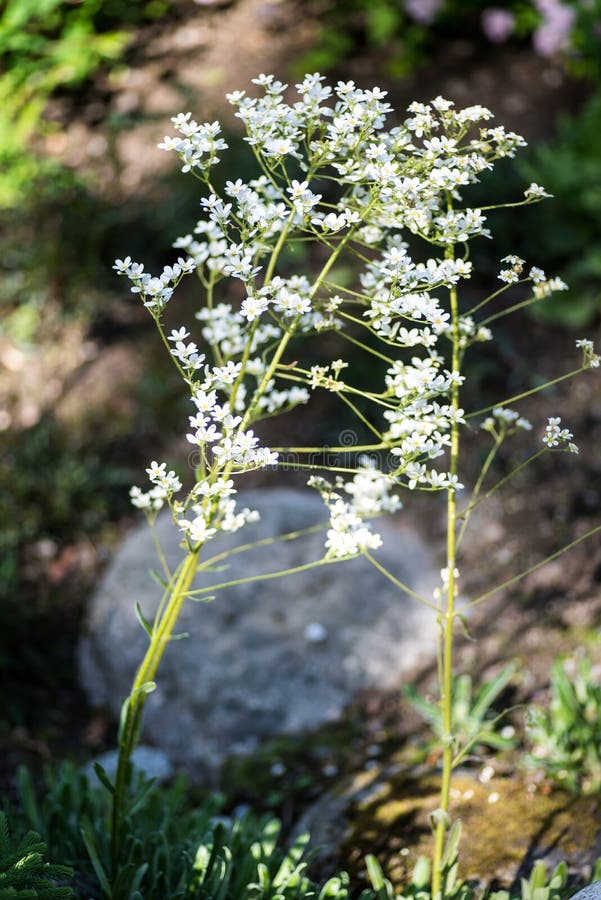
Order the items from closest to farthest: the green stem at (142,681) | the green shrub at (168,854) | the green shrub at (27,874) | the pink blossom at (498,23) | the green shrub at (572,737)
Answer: the green shrub at (27,874) < the green stem at (142,681) < the green shrub at (168,854) < the green shrub at (572,737) < the pink blossom at (498,23)

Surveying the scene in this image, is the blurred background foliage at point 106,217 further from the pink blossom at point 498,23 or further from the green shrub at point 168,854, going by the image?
the green shrub at point 168,854

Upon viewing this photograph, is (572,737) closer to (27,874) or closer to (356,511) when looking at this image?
(356,511)

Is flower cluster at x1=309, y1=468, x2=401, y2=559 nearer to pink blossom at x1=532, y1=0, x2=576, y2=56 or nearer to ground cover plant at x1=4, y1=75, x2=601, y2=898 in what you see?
ground cover plant at x1=4, y1=75, x2=601, y2=898

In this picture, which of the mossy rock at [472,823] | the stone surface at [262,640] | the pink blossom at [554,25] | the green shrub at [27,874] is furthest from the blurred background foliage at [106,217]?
the green shrub at [27,874]

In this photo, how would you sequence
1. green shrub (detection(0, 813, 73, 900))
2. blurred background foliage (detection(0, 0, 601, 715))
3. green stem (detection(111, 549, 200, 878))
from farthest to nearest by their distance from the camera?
blurred background foliage (detection(0, 0, 601, 715)), green stem (detection(111, 549, 200, 878)), green shrub (detection(0, 813, 73, 900))

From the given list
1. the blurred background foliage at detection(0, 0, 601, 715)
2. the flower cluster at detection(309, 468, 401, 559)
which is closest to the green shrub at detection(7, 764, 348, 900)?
the flower cluster at detection(309, 468, 401, 559)

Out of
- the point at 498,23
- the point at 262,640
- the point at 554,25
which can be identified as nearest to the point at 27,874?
the point at 262,640
